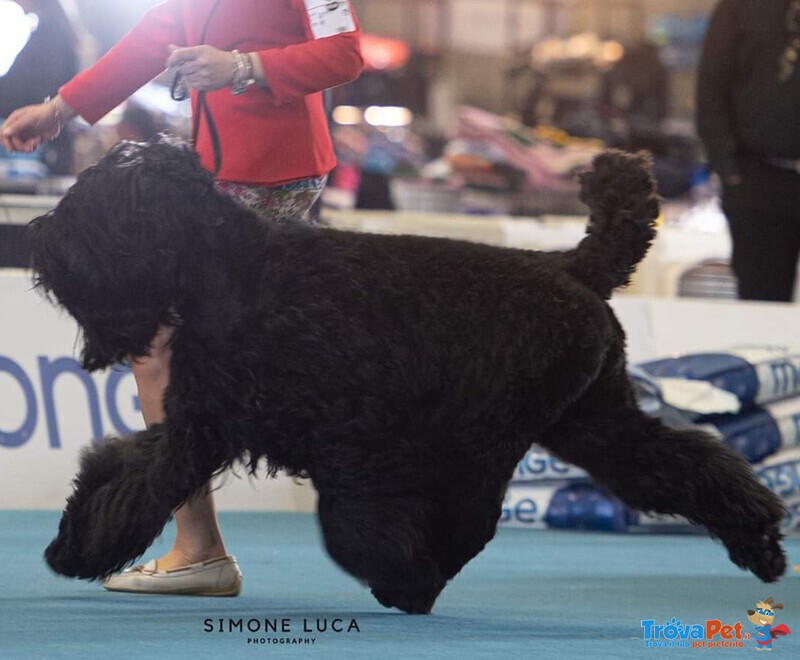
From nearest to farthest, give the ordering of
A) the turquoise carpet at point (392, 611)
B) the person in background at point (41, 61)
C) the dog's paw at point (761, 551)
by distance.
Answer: the turquoise carpet at point (392, 611)
the dog's paw at point (761, 551)
the person in background at point (41, 61)

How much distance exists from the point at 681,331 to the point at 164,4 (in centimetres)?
284

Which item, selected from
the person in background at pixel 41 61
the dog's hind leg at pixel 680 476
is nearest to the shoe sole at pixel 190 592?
the dog's hind leg at pixel 680 476

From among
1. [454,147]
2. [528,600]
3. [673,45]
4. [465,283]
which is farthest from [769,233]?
[673,45]

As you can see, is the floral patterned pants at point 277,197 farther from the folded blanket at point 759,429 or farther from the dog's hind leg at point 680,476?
the folded blanket at point 759,429

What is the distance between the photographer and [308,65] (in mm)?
3021

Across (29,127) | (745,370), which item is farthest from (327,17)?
(745,370)

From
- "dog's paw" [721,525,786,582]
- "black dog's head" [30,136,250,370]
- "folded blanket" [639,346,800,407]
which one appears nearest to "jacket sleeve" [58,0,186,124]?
"black dog's head" [30,136,250,370]

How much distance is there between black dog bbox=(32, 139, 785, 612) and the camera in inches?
107

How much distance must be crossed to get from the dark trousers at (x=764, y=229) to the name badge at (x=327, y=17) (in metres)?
3.03

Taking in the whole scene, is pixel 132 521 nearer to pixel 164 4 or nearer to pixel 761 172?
pixel 164 4

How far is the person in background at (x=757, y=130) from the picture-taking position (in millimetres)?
5715

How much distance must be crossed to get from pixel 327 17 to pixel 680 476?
3.66 feet

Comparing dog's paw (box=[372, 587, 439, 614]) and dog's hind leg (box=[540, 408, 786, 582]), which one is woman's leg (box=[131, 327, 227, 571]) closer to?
dog's paw (box=[372, 587, 439, 614])

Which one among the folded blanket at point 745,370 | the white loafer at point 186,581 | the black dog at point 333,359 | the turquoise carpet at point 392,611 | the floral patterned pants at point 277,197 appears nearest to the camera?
the turquoise carpet at point 392,611
